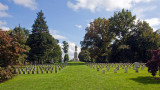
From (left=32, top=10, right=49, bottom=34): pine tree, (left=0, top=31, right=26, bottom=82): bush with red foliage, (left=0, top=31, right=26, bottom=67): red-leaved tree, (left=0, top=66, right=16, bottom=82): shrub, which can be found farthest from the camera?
(left=32, top=10, right=49, bottom=34): pine tree

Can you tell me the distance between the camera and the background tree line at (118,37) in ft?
151

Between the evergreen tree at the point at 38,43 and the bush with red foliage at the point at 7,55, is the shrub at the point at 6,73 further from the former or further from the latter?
the evergreen tree at the point at 38,43

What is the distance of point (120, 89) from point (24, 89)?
653cm

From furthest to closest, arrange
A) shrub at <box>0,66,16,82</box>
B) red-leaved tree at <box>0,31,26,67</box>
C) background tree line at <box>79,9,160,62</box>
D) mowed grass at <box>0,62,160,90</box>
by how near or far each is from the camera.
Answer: background tree line at <box>79,9,160,62</box> < red-leaved tree at <box>0,31,26,67</box> < shrub at <box>0,66,16,82</box> < mowed grass at <box>0,62,160,90</box>

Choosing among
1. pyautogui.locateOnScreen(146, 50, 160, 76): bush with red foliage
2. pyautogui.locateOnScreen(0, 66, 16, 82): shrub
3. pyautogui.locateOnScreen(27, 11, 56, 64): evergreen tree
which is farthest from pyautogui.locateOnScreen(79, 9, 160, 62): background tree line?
pyautogui.locateOnScreen(0, 66, 16, 82): shrub

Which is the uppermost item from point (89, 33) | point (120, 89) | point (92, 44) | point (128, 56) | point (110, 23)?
point (110, 23)

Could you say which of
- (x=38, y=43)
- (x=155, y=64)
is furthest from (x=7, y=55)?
(x=38, y=43)

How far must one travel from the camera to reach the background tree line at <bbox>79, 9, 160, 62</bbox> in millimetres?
46062

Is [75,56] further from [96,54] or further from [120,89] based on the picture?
[120,89]

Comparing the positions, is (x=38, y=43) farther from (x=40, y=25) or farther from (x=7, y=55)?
(x=7, y=55)

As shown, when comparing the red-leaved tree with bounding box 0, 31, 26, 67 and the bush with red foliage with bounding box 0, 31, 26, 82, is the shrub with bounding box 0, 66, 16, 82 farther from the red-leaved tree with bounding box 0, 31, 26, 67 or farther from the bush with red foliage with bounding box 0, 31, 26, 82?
the red-leaved tree with bounding box 0, 31, 26, 67

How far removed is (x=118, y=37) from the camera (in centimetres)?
4981

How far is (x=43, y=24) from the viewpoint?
5081cm

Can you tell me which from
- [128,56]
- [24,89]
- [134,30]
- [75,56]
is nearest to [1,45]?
[24,89]
